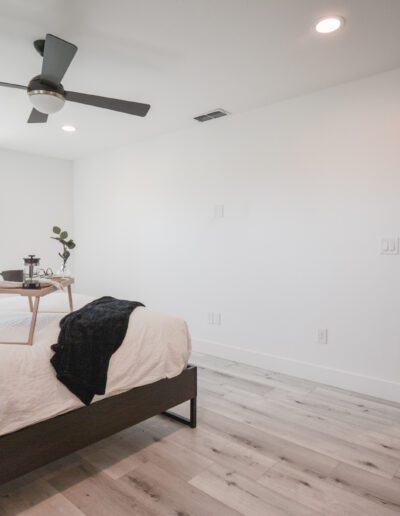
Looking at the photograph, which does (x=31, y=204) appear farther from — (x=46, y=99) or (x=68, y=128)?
(x=46, y=99)

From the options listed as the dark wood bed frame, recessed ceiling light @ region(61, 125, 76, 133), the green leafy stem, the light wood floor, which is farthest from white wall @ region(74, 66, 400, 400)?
the green leafy stem

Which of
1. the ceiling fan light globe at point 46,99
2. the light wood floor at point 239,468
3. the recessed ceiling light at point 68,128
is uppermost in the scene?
the recessed ceiling light at point 68,128

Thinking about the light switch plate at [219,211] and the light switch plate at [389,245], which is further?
the light switch plate at [219,211]

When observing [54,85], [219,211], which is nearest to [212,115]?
[219,211]

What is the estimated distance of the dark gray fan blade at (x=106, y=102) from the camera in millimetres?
2223

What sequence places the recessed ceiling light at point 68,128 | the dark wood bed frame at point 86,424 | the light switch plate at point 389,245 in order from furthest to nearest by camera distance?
the recessed ceiling light at point 68,128, the light switch plate at point 389,245, the dark wood bed frame at point 86,424

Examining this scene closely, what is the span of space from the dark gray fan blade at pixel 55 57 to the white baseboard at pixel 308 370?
274 centimetres

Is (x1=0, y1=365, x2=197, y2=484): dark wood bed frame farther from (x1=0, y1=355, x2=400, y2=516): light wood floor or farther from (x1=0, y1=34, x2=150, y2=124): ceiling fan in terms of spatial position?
(x1=0, y1=34, x2=150, y2=124): ceiling fan

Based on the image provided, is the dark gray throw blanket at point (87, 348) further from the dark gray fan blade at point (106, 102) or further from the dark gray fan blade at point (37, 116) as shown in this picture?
the dark gray fan blade at point (37, 116)

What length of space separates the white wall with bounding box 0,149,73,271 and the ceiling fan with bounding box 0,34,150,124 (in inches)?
113

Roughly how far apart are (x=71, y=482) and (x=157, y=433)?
592 millimetres

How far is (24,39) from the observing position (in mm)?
2256

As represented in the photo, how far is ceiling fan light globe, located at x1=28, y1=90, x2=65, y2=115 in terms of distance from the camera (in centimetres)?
Result: 211

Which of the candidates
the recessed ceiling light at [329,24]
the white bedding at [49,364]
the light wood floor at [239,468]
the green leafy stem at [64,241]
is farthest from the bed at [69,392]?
the recessed ceiling light at [329,24]
